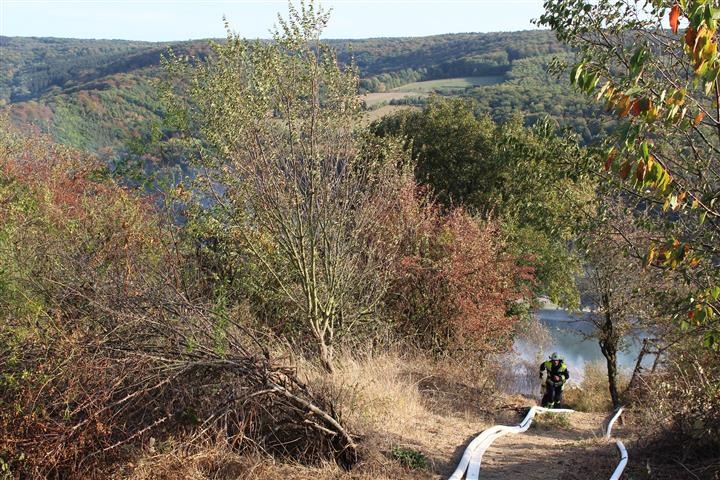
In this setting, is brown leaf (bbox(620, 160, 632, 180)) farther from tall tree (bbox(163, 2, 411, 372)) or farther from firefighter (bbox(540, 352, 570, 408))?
firefighter (bbox(540, 352, 570, 408))

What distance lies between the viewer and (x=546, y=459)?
8438mm

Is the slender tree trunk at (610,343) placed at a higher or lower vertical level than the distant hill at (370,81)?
lower

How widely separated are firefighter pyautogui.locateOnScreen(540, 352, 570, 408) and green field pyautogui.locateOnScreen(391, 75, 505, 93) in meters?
44.4

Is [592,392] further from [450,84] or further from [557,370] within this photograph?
[450,84]

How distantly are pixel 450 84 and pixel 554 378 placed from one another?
2056 inches

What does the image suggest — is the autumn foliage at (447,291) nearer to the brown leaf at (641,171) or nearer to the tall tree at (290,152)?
the tall tree at (290,152)

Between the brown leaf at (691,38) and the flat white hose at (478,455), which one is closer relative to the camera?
the brown leaf at (691,38)

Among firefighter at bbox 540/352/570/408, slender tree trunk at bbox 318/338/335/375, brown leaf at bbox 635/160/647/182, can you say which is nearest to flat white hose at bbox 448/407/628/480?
slender tree trunk at bbox 318/338/335/375

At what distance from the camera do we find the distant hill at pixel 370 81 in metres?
27.6

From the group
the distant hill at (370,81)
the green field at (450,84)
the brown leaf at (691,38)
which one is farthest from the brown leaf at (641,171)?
the green field at (450,84)

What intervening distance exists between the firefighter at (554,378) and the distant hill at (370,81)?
5254 mm

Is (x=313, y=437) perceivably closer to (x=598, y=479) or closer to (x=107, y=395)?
(x=107, y=395)

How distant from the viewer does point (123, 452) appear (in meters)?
6.60

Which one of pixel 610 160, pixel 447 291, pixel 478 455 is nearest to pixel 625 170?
pixel 610 160
